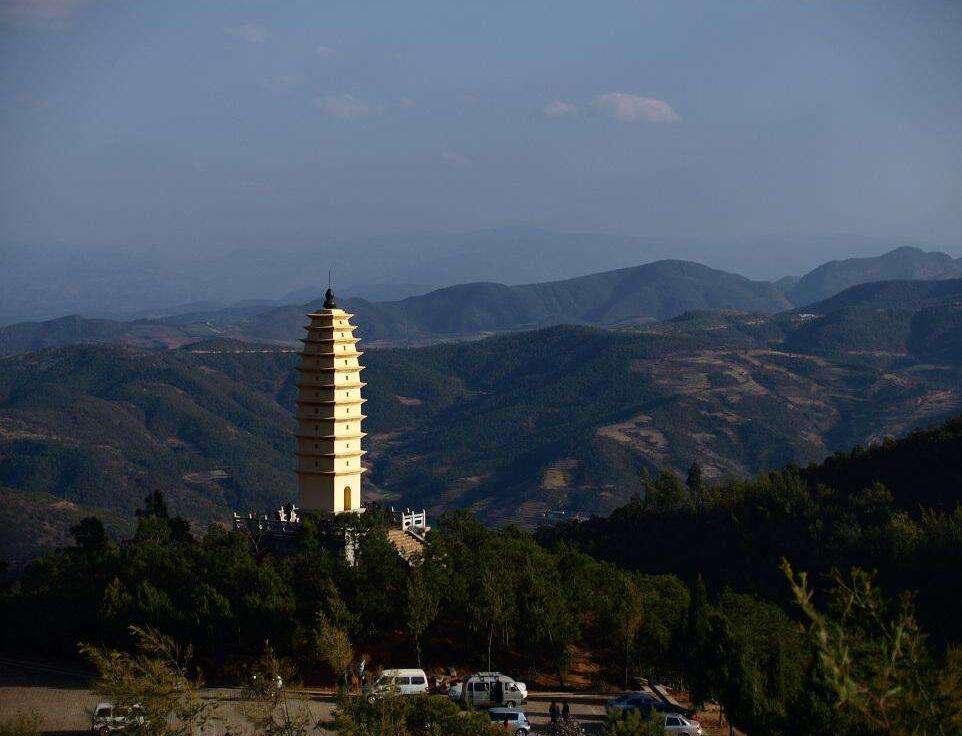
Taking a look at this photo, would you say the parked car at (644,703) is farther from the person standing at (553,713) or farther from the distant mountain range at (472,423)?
the distant mountain range at (472,423)

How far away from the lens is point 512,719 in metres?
26.7

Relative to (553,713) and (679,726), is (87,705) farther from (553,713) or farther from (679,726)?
(679,726)

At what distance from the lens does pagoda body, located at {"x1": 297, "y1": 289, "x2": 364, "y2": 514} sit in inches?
1535

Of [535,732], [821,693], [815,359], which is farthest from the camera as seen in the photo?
[815,359]

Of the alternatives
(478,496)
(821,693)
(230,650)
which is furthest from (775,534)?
(478,496)

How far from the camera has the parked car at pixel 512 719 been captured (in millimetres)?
26422

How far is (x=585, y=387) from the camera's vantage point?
176 metres

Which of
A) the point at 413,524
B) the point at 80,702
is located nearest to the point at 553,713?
the point at 80,702

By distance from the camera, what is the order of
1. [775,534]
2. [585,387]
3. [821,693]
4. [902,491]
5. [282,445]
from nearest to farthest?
[821,693] < [775,534] < [902,491] < [282,445] < [585,387]

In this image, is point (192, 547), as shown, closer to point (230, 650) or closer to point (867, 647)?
point (230, 650)

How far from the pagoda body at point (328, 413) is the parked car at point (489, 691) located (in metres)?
11.2

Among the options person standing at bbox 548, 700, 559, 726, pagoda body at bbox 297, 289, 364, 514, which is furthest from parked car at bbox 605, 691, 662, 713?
pagoda body at bbox 297, 289, 364, 514

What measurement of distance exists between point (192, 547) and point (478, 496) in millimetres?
93473

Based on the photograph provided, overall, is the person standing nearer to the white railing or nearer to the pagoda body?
the pagoda body
